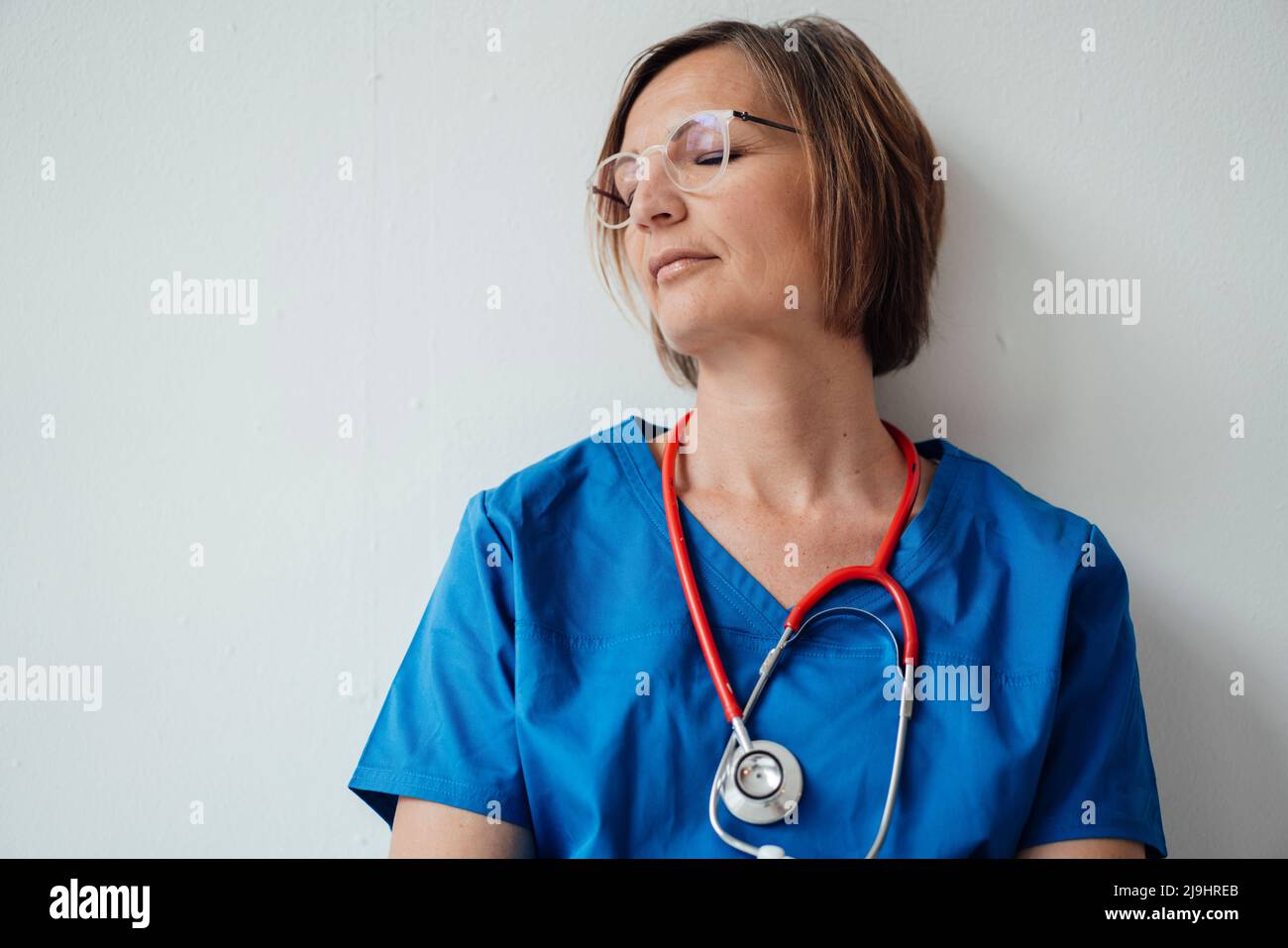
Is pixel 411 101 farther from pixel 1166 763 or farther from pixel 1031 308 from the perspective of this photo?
pixel 1166 763

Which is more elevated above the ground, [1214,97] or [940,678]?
[1214,97]

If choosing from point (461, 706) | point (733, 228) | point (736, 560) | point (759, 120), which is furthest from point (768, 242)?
point (461, 706)

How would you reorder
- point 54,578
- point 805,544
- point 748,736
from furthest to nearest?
point 54,578 → point 805,544 → point 748,736

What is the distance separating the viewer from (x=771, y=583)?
111 centimetres

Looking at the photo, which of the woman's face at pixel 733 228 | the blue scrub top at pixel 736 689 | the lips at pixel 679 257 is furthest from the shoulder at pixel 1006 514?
the lips at pixel 679 257

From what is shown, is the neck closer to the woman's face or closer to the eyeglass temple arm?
the woman's face

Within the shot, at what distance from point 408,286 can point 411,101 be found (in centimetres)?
26

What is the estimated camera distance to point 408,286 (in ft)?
4.43

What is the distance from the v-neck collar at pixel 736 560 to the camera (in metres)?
1.09

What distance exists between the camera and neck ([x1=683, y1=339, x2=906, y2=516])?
1.19 metres

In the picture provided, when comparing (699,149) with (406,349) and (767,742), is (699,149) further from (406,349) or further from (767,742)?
(767,742)

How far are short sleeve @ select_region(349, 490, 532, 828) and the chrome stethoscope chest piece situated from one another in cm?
23

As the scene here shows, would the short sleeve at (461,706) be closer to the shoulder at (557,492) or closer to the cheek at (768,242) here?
the shoulder at (557,492)
